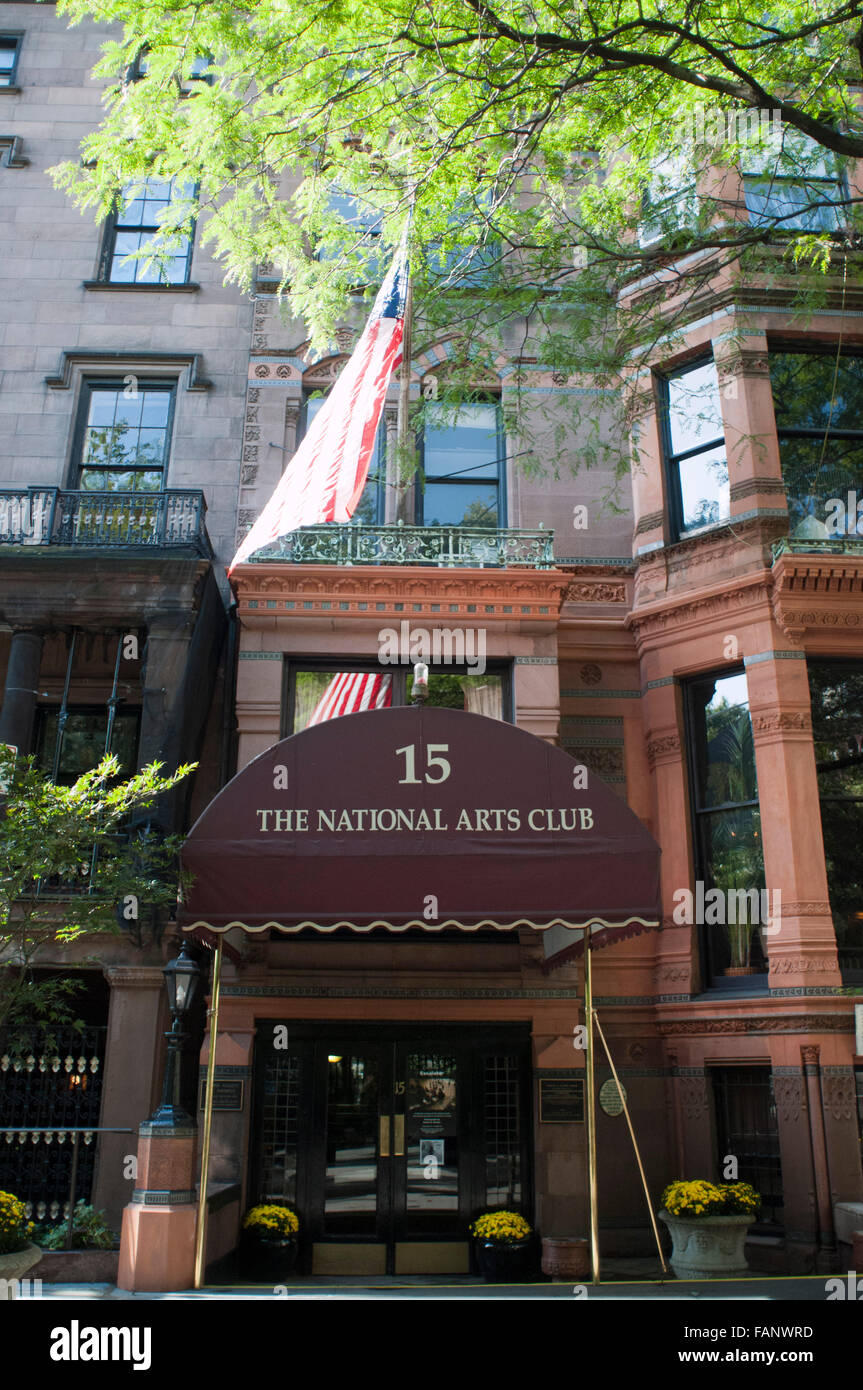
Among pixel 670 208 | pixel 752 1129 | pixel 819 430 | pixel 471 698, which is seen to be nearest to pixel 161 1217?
pixel 752 1129

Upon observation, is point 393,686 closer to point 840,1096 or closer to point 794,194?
point 840,1096

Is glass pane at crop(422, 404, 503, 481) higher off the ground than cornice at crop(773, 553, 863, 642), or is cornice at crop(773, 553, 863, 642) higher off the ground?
glass pane at crop(422, 404, 503, 481)

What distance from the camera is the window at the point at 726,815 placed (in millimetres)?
12875

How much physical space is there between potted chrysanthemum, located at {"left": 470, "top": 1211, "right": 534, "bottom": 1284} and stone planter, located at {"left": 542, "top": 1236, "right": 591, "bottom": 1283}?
1.17 feet

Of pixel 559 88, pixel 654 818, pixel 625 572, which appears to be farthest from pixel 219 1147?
pixel 559 88

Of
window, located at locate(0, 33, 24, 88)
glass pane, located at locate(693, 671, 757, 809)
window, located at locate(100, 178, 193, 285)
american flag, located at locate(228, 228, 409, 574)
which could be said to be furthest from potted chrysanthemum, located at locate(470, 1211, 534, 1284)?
window, located at locate(0, 33, 24, 88)

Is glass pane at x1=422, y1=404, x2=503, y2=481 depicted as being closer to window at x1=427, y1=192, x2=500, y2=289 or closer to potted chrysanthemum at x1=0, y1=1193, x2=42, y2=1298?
window at x1=427, y1=192, x2=500, y2=289

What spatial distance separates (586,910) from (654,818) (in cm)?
442

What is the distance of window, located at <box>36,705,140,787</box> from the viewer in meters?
14.8

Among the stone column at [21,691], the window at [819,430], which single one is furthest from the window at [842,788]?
the stone column at [21,691]

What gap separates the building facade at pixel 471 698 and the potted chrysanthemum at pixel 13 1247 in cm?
269

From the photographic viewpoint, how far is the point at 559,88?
34.0 ft

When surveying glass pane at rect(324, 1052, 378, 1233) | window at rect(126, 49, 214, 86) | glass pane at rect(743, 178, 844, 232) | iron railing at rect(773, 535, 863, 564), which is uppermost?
window at rect(126, 49, 214, 86)

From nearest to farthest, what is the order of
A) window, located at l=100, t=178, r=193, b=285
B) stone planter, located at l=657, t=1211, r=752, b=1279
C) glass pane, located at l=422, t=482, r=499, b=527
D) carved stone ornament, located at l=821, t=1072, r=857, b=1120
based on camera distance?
stone planter, located at l=657, t=1211, r=752, b=1279, carved stone ornament, located at l=821, t=1072, r=857, b=1120, glass pane, located at l=422, t=482, r=499, b=527, window, located at l=100, t=178, r=193, b=285
